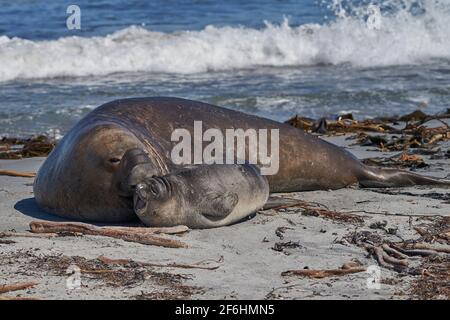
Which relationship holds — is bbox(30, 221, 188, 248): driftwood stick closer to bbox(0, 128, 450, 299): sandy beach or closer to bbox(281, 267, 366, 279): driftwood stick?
bbox(0, 128, 450, 299): sandy beach

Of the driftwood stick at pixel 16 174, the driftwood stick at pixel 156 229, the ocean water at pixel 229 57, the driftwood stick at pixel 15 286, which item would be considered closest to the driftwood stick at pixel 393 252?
the driftwood stick at pixel 156 229

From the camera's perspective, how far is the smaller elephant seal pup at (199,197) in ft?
15.3

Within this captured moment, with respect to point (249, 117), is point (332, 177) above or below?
below

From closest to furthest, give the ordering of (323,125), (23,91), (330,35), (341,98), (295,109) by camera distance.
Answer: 1. (323,125)
2. (295,109)
3. (341,98)
4. (23,91)
5. (330,35)

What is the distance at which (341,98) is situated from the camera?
Result: 11164 millimetres

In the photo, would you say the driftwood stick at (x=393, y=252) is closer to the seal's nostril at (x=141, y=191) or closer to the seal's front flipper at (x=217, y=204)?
the seal's front flipper at (x=217, y=204)

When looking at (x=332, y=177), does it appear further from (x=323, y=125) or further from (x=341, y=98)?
(x=341, y=98)

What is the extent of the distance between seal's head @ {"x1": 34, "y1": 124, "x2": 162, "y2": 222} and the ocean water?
441 centimetres

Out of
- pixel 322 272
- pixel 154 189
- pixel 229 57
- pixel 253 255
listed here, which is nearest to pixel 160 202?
pixel 154 189

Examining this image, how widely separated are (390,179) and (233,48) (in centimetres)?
1005

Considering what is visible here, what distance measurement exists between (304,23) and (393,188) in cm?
1231
